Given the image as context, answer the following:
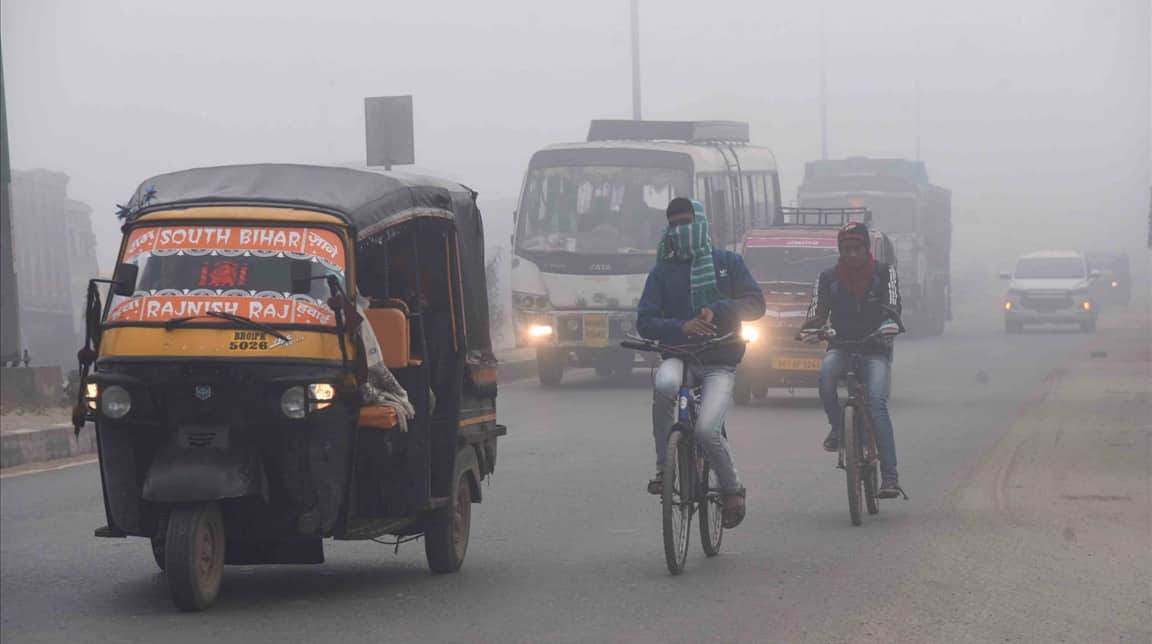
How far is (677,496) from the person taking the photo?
9.37 m

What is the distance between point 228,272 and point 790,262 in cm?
1516

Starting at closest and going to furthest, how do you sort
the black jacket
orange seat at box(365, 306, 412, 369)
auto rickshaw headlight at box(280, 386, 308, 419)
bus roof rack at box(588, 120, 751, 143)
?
auto rickshaw headlight at box(280, 386, 308, 419) < orange seat at box(365, 306, 412, 369) < the black jacket < bus roof rack at box(588, 120, 751, 143)

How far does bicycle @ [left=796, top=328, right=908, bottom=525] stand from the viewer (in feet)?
36.8

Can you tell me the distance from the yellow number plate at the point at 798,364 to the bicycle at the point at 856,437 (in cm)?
892

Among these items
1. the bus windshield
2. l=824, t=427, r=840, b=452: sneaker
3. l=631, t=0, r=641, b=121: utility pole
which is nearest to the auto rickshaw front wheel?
l=824, t=427, r=840, b=452: sneaker

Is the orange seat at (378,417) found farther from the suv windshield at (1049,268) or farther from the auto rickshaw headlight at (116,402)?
the suv windshield at (1049,268)

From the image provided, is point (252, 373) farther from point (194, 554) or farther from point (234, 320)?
point (194, 554)

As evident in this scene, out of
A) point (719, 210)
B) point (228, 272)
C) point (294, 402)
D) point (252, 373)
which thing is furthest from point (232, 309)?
point (719, 210)

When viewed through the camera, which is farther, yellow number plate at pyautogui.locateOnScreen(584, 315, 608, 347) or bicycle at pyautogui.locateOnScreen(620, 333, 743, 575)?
yellow number plate at pyautogui.locateOnScreen(584, 315, 608, 347)

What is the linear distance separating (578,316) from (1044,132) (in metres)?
142

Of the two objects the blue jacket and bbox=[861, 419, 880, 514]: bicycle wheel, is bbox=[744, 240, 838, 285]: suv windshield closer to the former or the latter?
bbox=[861, 419, 880, 514]: bicycle wheel

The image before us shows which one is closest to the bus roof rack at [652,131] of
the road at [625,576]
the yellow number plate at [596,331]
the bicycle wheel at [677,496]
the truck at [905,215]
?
the yellow number plate at [596,331]

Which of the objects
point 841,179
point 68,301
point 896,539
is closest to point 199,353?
point 896,539

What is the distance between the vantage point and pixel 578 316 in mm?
25109
